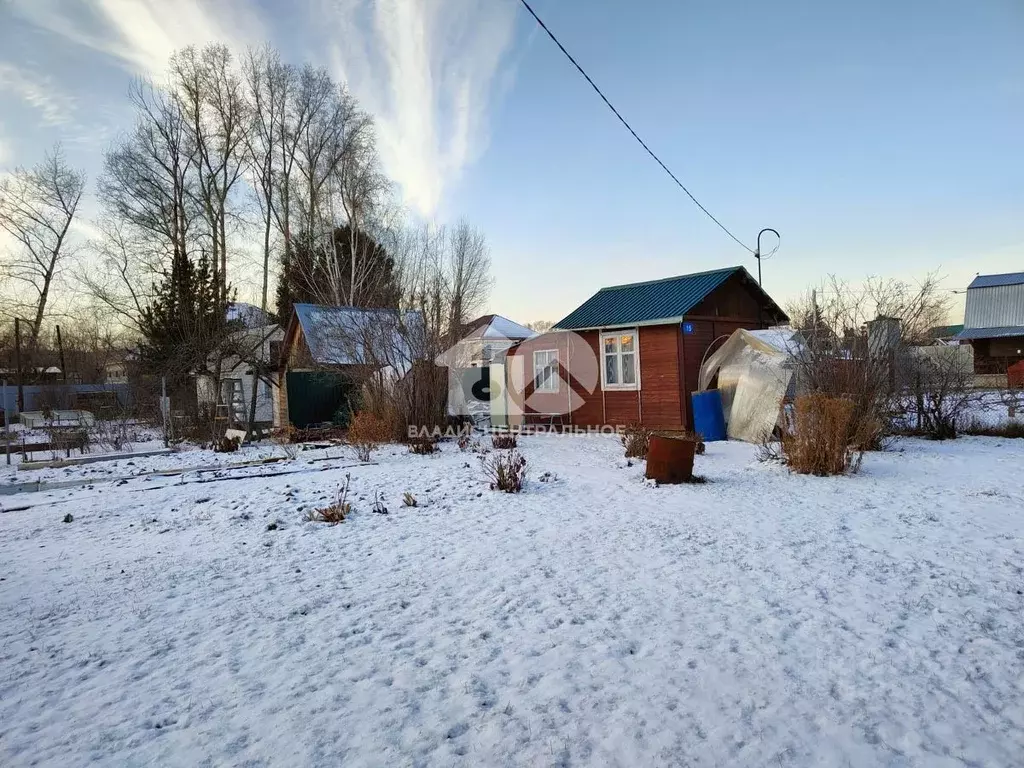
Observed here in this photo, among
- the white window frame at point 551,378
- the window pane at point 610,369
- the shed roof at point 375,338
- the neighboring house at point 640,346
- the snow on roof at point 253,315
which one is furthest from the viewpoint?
the snow on roof at point 253,315

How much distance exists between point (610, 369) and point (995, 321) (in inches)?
1151

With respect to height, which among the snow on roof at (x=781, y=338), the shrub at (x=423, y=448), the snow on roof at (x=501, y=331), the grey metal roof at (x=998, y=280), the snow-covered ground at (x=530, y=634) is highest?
the grey metal roof at (x=998, y=280)

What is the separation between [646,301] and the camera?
14.9 metres

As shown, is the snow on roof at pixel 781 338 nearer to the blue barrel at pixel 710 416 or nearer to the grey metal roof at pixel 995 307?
the blue barrel at pixel 710 416

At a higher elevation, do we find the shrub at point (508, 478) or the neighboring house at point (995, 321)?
the neighboring house at point (995, 321)

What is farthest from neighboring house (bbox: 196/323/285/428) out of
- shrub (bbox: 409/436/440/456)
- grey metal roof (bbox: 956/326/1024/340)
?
→ grey metal roof (bbox: 956/326/1024/340)

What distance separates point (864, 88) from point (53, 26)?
42.7ft

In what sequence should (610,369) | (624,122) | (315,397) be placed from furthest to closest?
(315,397)
(610,369)
(624,122)

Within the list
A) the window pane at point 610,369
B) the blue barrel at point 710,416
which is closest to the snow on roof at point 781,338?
the blue barrel at point 710,416

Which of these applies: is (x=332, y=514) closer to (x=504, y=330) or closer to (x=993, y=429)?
(x=993, y=429)

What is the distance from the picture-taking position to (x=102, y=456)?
1223 cm

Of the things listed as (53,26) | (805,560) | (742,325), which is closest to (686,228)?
(742,325)

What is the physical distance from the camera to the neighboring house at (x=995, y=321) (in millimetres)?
30031

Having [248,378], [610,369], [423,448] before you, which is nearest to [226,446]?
[423,448]
